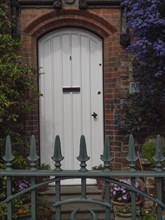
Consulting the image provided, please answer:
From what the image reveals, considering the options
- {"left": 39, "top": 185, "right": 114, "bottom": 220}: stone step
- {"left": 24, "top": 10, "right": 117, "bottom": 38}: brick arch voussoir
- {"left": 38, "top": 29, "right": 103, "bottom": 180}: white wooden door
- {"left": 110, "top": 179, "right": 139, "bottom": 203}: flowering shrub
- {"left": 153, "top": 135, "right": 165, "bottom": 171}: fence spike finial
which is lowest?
{"left": 39, "top": 185, "right": 114, "bottom": 220}: stone step

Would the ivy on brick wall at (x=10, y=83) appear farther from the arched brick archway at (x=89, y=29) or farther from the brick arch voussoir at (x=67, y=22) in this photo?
the brick arch voussoir at (x=67, y=22)

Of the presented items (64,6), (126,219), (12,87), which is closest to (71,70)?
(64,6)

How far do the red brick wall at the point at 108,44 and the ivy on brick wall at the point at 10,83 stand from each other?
1.30 feet

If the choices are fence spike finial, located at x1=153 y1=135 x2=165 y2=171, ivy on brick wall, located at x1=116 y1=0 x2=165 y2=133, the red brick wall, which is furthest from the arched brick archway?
fence spike finial, located at x1=153 y1=135 x2=165 y2=171

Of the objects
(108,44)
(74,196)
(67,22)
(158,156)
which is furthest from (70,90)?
(158,156)

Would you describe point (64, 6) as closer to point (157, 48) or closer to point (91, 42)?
point (91, 42)

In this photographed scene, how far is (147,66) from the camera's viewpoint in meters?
5.25

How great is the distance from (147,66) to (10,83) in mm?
2014

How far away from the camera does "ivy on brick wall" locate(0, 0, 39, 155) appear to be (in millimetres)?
4531

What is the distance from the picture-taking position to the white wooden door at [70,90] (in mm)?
5988

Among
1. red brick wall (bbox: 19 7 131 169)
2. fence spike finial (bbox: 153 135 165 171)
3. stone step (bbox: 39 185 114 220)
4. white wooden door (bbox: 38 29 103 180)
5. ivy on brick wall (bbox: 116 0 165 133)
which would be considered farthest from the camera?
white wooden door (bbox: 38 29 103 180)

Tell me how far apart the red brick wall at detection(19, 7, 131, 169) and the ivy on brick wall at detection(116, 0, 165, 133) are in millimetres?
221

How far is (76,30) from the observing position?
6.00 m

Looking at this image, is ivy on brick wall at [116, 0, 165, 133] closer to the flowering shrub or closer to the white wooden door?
the white wooden door
